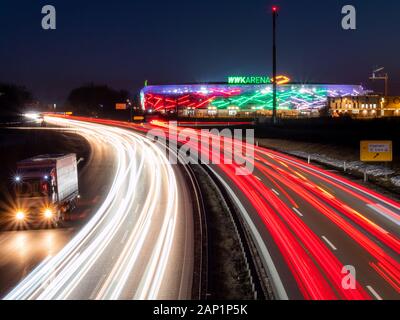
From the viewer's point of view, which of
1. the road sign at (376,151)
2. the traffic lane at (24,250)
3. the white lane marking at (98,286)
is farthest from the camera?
the road sign at (376,151)

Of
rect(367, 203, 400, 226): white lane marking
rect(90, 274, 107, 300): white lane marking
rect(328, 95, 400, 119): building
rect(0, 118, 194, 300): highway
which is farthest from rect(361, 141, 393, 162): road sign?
rect(328, 95, 400, 119): building

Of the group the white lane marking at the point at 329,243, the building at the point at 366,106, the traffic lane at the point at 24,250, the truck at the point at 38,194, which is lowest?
the traffic lane at the point at 24,250

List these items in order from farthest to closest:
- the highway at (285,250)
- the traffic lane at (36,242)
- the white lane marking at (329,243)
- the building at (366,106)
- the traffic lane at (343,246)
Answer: the building at (366,106)
the white lane marking at (329,243)
the traffic lane at (36,242)
the highway at (285,250)
the traffic lane at (343,246)

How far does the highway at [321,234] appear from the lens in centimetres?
1552

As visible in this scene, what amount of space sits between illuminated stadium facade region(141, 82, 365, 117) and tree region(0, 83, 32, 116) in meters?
42.0

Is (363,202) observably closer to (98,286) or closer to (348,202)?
(348,202)

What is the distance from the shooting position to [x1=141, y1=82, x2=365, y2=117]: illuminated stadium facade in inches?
6944

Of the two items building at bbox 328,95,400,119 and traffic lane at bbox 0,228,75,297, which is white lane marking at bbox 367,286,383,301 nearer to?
traffic lane at bbox 0,228,75,297

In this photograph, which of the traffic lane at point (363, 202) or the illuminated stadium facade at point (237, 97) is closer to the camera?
the traffic lane at point (363, 202)

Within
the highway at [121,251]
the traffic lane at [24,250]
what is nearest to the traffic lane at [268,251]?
the highway at [121,251]

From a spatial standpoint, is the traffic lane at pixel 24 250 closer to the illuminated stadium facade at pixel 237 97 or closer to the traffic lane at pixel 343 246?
the traffic lane at pixel 343 246

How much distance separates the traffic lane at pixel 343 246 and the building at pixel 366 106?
370 feet

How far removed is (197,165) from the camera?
50.2 meters
